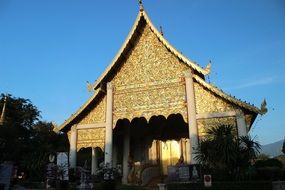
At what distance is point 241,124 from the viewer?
579 inches

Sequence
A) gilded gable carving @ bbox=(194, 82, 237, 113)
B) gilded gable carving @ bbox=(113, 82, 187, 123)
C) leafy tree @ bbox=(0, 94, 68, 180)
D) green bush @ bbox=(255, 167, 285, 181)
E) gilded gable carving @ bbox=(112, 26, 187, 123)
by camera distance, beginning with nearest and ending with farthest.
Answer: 1. green bush @ bbox=(255, 167, 285, 181)
2. gilded gable carving @ bbox=(194, 82, 237, 113)
3. gilded gable carving @ bbox=(113, 82, 187, 123)
4. gilded gable carving @ bbox=(112, 26, 187, 123)
5. leafy tree @ bbox=(0, 94, 68, 180)

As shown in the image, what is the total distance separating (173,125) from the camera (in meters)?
20.6

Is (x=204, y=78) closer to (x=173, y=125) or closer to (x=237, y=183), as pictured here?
(x=173, y=125)

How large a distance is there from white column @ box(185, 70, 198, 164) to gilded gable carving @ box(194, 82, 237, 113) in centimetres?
24

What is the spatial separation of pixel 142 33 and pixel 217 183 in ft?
30.8

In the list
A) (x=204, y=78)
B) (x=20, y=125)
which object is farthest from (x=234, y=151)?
(x=20, y=125)

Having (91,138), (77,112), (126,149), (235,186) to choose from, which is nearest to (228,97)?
(235,186)

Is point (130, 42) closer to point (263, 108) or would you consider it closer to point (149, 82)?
point (149, 82)

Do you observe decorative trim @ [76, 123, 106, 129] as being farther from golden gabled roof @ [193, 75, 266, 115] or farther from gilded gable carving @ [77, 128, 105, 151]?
golden gabled roof @ [193, 75, 266, 115]

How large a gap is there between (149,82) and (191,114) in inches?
110

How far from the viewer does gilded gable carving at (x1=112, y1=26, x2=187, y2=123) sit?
16.4m

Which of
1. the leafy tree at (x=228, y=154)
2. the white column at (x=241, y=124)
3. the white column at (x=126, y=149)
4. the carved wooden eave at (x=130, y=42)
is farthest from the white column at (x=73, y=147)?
the white column at (x=241, y=124)

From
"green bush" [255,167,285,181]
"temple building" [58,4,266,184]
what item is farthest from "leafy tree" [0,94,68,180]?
"green bush" [255,167,285,181]

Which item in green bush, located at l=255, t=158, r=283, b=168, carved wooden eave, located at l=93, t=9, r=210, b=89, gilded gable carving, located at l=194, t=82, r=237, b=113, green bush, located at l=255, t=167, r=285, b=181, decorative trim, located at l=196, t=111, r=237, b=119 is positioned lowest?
green bush, located at l=255, t=167, r=285, b=181
